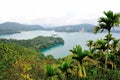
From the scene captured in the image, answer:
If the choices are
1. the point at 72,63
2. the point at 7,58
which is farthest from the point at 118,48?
the point at 7,58

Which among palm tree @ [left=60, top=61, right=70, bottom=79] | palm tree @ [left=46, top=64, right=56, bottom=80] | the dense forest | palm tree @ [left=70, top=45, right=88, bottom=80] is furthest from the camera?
palm tree @ [left=60, top=61, right=70, bottom=79]

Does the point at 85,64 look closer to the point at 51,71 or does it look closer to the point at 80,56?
the point at 80,56

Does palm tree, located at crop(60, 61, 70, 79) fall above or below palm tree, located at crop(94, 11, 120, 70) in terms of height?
below

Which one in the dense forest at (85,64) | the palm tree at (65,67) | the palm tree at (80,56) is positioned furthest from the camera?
the palm tree at (65,67)

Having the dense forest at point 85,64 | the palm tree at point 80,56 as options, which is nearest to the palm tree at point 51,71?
the dense forest at point 85,64

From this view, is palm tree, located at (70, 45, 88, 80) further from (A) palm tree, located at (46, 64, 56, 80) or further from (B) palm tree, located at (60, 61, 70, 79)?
(A) palm tree, located at (46, 64, 56, 80)

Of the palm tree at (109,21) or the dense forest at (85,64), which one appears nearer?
the dense forest at (85,64)

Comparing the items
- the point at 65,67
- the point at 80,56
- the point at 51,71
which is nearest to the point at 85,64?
the point at 80,56

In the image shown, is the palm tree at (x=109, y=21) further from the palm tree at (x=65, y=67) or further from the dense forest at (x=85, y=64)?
the palm tree at (x=65, y=67)

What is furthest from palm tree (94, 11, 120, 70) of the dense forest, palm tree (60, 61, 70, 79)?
palm tree (60, 61, 70, 79)

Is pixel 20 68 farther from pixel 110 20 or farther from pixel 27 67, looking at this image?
pixel 110 20

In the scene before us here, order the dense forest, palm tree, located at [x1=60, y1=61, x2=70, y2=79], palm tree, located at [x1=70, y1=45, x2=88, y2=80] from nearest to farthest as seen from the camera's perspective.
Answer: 1. palm tree, located at [x1=70, y1=45, x2=88, y2=80]
2. the dense forest
3. palm tree, located at [x1=60, y1=61, x2=70, y2=79]
